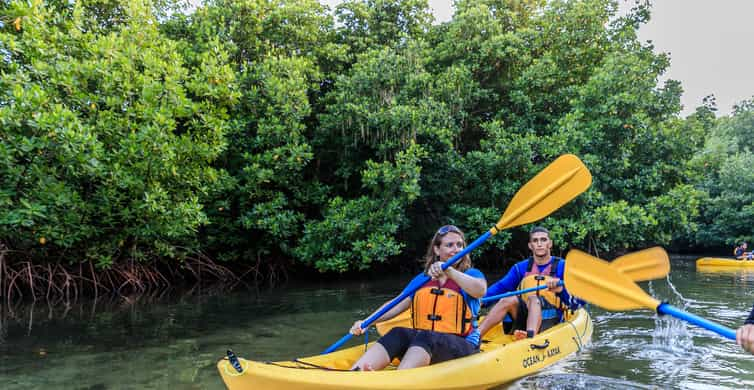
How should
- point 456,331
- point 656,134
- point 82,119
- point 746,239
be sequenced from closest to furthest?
point 456,331 → point 82,119 → point 656,134 → point 746,239

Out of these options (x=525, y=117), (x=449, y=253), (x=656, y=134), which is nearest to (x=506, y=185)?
(x=525, y=117)

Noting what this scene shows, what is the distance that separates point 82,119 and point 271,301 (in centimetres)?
380

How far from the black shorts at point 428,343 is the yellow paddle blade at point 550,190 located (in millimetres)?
1172

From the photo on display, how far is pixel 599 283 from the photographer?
→ 2.70 meters

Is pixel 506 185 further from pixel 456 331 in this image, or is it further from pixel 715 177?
pixel 715 177

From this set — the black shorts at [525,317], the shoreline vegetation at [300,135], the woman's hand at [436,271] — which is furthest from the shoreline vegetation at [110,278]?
the woman's hand at [436,271]

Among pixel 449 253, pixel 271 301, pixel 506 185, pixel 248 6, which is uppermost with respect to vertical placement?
pixel 248 6

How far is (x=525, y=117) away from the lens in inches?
438

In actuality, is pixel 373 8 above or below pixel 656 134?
above

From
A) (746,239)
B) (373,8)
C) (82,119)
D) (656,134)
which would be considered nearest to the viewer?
(82,119)

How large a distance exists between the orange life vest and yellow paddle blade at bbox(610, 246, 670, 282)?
3.13ft

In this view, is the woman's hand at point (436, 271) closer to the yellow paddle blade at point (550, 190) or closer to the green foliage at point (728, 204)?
the yellow paddle blade at point (550, 190)

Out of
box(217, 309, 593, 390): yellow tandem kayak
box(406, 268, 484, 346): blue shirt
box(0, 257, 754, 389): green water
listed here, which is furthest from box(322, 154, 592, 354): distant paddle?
box(0, 257, 754, 389): green water

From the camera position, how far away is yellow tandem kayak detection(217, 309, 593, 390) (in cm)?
273
